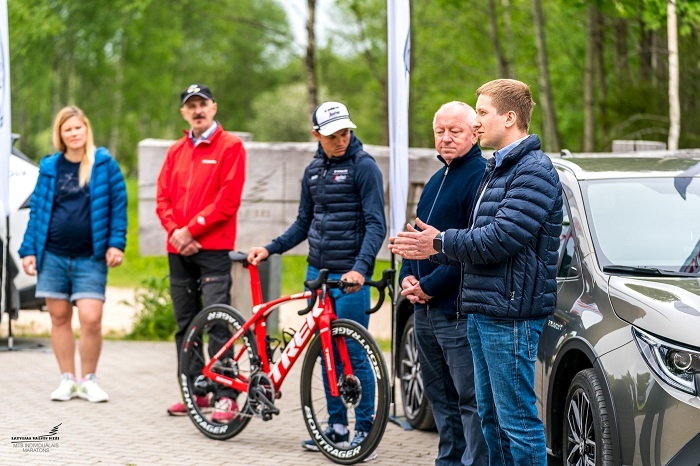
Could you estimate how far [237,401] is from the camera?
324 inches

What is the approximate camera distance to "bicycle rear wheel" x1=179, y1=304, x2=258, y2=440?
8.09m

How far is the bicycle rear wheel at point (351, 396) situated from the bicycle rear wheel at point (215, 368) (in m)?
0.50

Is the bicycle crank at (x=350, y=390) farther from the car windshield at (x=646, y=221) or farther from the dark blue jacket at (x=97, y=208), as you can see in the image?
the dark blue jacket at (x=97, y=208)

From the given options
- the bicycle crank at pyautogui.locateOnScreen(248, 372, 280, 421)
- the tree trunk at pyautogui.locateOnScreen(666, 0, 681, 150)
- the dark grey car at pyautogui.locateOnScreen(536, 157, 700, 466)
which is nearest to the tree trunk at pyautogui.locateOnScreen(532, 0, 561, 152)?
the tree trunk at pyautogui.locateOnScreen(666, 0, 681, 150)

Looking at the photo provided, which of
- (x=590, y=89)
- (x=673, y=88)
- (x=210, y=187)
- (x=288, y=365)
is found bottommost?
(x=288, y=365)

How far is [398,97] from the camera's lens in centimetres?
841

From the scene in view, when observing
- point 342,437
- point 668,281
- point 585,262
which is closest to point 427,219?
point 585,262

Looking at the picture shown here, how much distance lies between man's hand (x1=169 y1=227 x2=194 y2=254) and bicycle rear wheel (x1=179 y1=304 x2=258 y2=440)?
64 centimetres

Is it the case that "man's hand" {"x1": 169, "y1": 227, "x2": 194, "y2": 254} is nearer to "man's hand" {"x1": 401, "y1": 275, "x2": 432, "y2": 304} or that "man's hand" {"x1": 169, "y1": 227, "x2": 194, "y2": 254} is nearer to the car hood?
"man's hand" {"x1": 401, "y1": 275, "x2": 432, "y2": 304}

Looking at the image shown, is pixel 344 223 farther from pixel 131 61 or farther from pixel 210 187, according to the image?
pixel 131 61

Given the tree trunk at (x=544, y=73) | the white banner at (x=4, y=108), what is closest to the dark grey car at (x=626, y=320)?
the white banner at (x=4, y=108)

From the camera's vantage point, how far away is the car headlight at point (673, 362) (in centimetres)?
535

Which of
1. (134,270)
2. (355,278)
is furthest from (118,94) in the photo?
(355,278)

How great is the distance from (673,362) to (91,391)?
5.19 m
